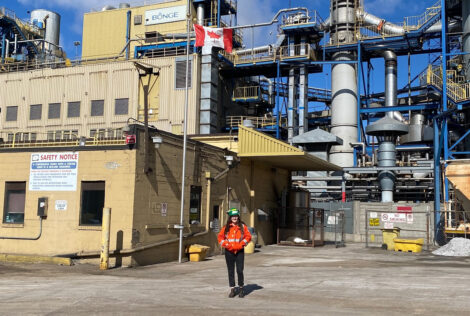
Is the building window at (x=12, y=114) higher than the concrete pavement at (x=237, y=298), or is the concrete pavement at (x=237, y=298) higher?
the building window at (x=12, y=114)

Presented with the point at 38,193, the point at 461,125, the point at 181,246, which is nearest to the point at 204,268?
the point at 181,246


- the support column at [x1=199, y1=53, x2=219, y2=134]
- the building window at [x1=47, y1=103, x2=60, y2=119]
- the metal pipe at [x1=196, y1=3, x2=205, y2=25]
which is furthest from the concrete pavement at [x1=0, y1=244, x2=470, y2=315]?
the metal pipe at [x1=196, y1=3, x2=205, y2=25]

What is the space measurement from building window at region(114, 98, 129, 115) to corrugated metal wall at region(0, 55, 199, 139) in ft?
1.04

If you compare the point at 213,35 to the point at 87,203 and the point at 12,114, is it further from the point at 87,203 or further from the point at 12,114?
the point at 12,114

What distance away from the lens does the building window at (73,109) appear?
44909 millimetres

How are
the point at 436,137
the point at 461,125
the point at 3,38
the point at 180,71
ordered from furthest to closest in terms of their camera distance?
the point at 3,38 → the point at 180,71 → the point at 461,125 → the point at 436,137

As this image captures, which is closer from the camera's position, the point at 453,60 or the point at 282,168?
the point at 282,168

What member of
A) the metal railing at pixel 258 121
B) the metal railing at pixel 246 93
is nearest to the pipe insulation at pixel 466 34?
the metal railing at pixel 258 121

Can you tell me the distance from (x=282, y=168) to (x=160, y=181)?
1374 cm

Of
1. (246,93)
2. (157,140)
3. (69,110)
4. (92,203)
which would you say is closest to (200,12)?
(246,93)

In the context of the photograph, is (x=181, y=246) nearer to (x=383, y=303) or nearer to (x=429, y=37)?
(x=383, y=303)

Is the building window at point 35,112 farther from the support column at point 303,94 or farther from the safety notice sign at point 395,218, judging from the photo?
the safety notice sign at point 395,218

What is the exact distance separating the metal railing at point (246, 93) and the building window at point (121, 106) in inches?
413

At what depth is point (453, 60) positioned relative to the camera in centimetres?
4025
